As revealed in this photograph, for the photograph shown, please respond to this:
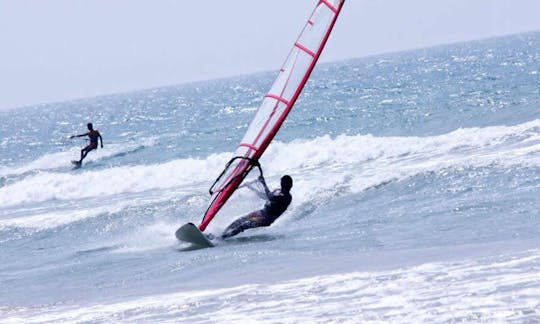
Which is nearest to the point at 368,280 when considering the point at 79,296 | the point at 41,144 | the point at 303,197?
the point at 79,296

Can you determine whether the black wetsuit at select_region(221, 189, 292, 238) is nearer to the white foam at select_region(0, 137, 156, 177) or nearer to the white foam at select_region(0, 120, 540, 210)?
the white foam at select_region(0, 120, 540, 210)

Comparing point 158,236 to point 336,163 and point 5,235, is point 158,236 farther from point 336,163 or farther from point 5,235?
point 336,163

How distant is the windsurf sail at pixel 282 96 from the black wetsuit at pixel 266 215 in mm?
466

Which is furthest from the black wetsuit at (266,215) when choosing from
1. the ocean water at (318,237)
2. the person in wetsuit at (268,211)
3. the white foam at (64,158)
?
the white foam at (64,158)

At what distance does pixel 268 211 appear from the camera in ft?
36.1

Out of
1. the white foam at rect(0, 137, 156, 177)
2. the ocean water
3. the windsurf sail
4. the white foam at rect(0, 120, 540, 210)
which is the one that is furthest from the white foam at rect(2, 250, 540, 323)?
the white foam at rect(0, 137, 156, 177)

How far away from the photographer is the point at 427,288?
685 cm

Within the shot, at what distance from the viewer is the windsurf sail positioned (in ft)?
34.4

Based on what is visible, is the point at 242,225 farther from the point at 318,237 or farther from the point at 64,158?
the point at 64,158

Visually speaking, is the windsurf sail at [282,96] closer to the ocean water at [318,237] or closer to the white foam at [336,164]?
the ocean water at [318,237]

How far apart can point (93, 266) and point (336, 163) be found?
812 centimetres

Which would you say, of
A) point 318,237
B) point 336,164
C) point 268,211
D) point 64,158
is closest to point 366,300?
point 318,237

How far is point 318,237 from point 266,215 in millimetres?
840

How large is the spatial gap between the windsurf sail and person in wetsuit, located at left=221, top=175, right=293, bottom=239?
41 cm
